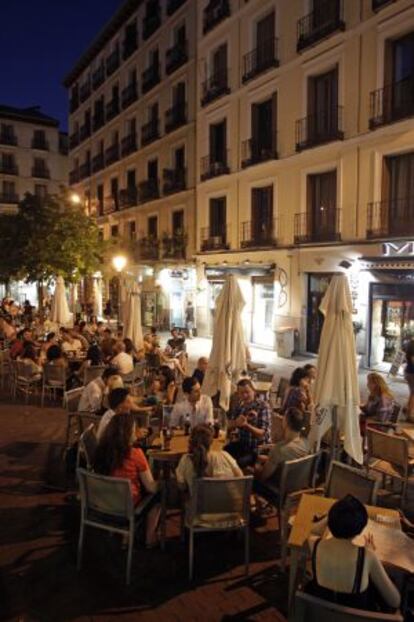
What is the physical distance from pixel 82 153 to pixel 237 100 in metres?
22.4

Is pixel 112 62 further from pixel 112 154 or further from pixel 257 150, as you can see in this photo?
pixel 257 150

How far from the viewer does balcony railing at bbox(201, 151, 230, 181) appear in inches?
895

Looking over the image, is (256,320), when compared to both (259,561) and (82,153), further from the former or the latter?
(82,153)

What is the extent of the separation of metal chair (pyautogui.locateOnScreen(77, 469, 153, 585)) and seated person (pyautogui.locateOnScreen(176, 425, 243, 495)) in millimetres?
547

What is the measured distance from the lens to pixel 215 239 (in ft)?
77.5

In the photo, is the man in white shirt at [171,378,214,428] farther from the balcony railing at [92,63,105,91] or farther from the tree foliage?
the balcony railing at [92,63,105,91]

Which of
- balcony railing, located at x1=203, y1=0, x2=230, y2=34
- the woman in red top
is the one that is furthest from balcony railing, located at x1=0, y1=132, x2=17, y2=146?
the woman in red top

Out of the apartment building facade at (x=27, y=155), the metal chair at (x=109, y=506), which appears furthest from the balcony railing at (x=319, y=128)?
the apartment building facade at (x=27, y=155)

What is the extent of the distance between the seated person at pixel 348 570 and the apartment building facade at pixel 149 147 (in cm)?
2229

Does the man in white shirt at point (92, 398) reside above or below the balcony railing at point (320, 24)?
below

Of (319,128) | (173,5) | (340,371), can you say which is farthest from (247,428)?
(173,5)

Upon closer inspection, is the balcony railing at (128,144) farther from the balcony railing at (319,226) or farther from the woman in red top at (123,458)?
the woman in red top at (123,458)

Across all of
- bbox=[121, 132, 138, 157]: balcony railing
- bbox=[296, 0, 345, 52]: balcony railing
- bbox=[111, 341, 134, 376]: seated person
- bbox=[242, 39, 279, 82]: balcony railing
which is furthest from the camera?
bbox=[121, 132, 138, 157]: balcony railing

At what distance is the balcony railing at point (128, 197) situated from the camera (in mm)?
30969
